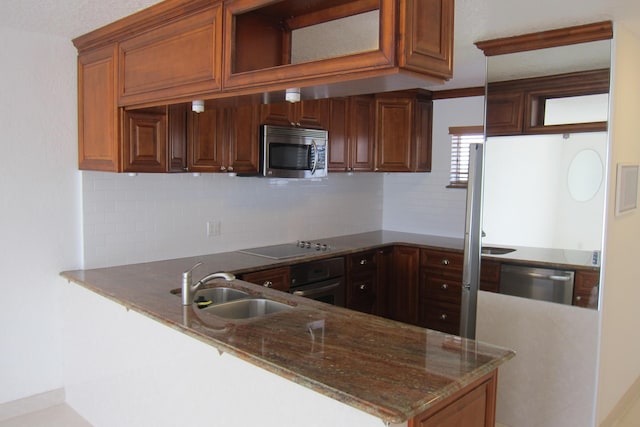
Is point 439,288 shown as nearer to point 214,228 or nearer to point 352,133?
point 352,133

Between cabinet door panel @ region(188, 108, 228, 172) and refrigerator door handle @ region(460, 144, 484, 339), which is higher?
cabinet door panel @ region(188, 108, 228, 172)

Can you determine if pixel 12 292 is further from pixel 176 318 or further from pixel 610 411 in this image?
pixel 610 411

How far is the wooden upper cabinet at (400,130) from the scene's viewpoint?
516 cm

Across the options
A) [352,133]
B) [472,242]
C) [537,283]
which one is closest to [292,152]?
[352,133]

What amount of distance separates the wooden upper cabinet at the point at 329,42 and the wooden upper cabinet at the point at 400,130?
3.01m

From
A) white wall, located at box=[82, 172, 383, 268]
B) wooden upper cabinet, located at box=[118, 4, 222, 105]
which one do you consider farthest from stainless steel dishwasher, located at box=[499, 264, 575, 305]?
wooden upper cabinet, located at box=[118, 4, 222, 105]

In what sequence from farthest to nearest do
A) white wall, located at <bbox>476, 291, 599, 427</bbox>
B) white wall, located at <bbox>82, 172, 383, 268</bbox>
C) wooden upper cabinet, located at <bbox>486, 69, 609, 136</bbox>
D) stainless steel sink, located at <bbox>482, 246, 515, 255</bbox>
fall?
white wall, located at <bbox>82, 172, 383, 268</bbox> < stainless steel sink, located at <bbox>482, 246, 515, 255</bbox> < white wall, located at <bbox>476, 291, 599, 427</bbox> < wooden upper cabinet, located at <bbox>486, 69, 609, 136</bbox>

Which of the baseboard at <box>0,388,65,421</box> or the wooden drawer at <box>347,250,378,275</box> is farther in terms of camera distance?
the wooden drawer at <box>347,250,378,275</box>

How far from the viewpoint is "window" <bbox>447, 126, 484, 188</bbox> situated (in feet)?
17.4

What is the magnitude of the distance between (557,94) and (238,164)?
224cm

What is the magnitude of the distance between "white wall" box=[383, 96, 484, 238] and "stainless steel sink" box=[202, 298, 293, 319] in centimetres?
310

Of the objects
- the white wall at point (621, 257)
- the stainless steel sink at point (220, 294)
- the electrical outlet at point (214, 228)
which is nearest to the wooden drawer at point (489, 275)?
the white wall at point (621, 257)

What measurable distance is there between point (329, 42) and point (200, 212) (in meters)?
2.56

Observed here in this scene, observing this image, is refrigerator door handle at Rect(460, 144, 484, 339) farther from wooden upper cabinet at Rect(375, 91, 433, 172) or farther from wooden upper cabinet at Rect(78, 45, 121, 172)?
wooden upper cabinet at Rect(78, 45, 121, 172)
